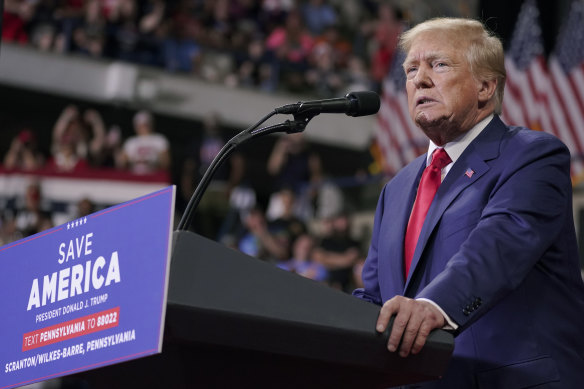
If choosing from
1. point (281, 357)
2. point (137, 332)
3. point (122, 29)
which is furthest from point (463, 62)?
point (122, 29)

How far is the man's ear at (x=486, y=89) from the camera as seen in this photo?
6.93 feet

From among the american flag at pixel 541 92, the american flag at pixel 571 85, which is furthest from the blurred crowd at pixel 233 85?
the american flag at pixel 571 85

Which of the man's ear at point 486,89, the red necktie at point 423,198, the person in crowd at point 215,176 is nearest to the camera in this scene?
the red necktie at point 423,198

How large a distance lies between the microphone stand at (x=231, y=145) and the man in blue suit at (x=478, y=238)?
0.96 feet

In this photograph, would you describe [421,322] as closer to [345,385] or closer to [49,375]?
[345,385]

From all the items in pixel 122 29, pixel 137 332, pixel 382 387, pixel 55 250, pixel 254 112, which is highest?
pixel 122 29

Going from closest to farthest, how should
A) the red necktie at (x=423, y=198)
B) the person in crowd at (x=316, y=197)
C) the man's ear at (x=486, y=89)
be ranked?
1. the red necktie at (x=423, y=198)
2. the man's ear at (x=486, y=89)
3. the person in crowd at (x=316, y=197)

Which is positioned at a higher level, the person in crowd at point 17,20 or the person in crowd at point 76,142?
the person in crowd at point 17,20

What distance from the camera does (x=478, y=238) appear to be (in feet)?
5.76

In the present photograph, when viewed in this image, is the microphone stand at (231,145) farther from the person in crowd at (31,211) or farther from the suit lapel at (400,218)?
the person in crowd at (31,211)

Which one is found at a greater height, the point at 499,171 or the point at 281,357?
the point at 499,171

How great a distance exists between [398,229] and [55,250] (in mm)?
711

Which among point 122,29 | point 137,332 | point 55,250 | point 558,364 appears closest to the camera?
point 137,332

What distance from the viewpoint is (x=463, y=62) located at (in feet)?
6.84
